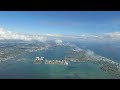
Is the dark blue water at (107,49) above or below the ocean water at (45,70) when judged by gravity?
above

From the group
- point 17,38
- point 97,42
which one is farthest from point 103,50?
point 17,38

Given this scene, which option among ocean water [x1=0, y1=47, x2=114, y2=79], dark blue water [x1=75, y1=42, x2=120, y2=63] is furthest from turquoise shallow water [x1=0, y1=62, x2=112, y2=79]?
dark blue water [x1=75, y1=42, x2=120, y2=63]

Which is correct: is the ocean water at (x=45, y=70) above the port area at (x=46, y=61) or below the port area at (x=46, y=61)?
below

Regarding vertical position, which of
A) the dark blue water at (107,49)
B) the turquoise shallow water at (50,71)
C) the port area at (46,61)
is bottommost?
the turquoise shallow water at (50,71)

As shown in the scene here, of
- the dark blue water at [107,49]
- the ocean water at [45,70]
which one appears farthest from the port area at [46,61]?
the dark blue water at [107,49]

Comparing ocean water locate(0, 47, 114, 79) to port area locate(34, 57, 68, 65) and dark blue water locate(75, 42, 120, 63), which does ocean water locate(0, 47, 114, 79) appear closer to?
port area locate(34, 57, 68, 65)

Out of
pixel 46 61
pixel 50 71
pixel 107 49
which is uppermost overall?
pixel 107 49

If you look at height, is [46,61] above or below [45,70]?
above

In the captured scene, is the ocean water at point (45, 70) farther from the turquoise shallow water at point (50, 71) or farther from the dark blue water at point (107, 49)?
the dark blue water at point (107, 49)

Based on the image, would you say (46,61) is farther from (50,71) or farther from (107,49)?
(107,49)

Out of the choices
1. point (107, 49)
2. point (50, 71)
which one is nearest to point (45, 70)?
point (50, 71)
